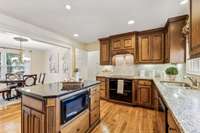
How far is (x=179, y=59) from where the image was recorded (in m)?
3.47

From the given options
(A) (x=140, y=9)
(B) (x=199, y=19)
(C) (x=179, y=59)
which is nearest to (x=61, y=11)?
(A) (x=140, y=9)

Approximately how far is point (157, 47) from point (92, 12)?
2.47m

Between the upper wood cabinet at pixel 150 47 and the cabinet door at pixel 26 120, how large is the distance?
374 centimetres

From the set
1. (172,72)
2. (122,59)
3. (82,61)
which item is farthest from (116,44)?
(172,72)

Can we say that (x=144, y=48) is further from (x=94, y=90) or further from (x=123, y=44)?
(x=94, y=90)

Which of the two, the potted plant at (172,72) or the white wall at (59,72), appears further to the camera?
the white wall at (59,72)

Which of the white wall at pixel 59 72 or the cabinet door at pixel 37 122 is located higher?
the white wall at pixel 59 72

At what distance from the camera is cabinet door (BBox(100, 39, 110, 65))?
5.34m

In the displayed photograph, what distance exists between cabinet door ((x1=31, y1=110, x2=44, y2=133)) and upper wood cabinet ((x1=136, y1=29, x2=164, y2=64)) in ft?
12.2

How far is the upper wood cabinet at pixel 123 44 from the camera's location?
4656mm

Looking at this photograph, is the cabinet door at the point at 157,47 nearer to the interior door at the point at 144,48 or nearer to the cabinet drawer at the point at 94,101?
the interior door at the point at 144,48

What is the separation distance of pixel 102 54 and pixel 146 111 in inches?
110

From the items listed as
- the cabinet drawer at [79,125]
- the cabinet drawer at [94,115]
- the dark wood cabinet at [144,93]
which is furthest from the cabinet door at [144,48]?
the cabinet drawer at [79,125]

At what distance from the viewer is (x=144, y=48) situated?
448 cm
